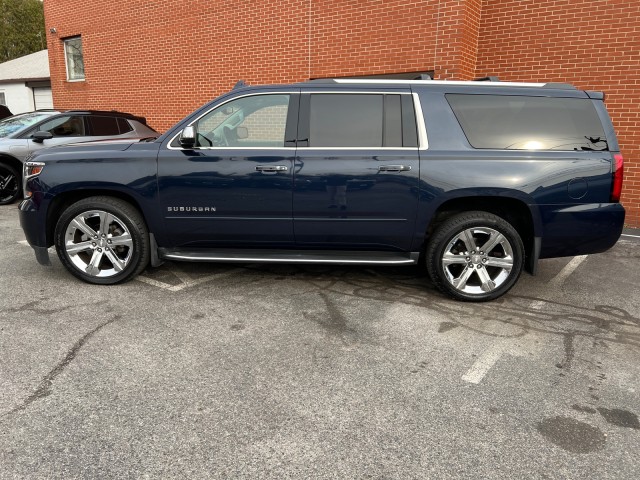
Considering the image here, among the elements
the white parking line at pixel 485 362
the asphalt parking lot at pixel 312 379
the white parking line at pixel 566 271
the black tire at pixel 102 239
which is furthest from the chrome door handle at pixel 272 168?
the white parking line at pixel 566 271

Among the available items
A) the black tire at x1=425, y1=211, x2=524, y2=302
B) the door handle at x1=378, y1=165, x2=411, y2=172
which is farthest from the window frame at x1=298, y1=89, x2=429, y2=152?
the black tire at x1=425, y1=211, x2=524, y2=302

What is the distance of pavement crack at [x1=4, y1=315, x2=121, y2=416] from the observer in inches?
108

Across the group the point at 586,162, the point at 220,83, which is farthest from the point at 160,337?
the point at 220,83

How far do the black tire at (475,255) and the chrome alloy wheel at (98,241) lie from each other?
2.84m

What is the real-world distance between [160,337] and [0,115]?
11.5 metres

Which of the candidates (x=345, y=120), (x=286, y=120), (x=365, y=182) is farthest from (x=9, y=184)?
(x=365, y=182)

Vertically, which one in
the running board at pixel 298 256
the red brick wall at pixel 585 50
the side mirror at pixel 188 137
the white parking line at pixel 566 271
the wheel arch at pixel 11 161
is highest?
the red brick wall at pixel 585 50

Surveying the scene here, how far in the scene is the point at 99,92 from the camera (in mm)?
13023

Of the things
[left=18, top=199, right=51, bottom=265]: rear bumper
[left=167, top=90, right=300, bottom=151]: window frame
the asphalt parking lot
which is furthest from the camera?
[left=18, top=199, right=51, bottom=265]: rear bumper

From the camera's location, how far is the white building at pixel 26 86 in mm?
20188

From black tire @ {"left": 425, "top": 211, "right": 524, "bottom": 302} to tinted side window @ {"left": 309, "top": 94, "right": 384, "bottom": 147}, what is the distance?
101 cm

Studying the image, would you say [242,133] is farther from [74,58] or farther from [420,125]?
[74,58]

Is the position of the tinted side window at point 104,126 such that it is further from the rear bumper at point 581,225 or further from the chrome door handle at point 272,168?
the rear bumper at point 581,225

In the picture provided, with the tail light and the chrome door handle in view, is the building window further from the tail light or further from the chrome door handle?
the tail light
